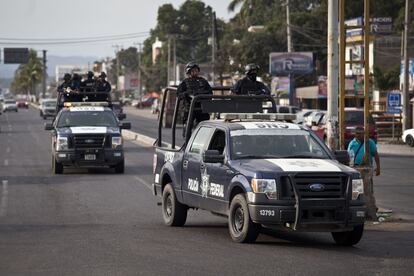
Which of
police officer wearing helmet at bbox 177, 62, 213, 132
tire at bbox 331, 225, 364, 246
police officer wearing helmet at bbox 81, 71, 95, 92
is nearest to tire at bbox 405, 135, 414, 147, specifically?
police officer wearing helmet at bbox 81, 71, 95, 92

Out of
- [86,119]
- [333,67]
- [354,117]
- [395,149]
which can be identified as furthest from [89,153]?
[395,149]

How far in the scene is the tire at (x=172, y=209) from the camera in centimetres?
1542

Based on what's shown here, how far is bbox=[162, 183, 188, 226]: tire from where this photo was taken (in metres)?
15.4

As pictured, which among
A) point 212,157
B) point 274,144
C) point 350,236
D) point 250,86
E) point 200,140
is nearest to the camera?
point 350,236

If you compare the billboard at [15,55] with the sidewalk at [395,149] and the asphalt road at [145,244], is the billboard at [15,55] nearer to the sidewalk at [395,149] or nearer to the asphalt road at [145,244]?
the sidewalk at [395,149]

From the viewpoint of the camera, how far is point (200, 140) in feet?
48.8

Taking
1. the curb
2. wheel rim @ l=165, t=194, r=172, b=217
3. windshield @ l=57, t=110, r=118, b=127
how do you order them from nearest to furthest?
1. wheel rim @ l=165, t=194, r=172, b=217
2. windshield @ l=57, t=110, r=118, b=127
3. the curb

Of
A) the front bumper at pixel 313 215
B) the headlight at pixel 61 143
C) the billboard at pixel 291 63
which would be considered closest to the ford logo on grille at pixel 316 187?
the front bumper at pixel 313 215

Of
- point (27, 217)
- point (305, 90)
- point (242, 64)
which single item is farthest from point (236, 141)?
point (242, 64)

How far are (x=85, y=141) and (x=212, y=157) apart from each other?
13.4 meters

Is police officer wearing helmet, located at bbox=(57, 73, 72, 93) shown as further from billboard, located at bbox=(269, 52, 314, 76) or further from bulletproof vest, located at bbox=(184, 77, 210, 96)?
billboard, located at bbox=(269, 52, 314, 76)

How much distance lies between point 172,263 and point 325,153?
332cm

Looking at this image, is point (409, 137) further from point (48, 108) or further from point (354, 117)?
point (48, 108)

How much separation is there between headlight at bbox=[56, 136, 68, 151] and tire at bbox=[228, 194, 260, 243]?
534 inches
